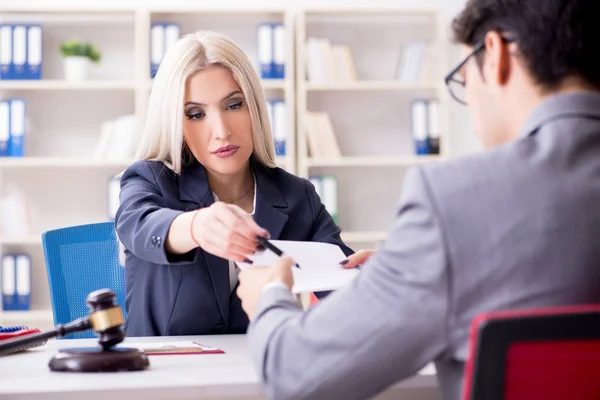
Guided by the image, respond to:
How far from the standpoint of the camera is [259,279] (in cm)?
122

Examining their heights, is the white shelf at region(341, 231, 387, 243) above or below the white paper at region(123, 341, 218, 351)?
above

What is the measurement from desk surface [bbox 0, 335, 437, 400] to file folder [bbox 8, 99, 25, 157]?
337cm

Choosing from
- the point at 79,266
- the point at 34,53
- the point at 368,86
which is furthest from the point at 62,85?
the point at 79,266

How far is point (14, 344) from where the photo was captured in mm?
1402

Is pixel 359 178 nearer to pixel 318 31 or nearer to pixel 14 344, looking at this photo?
pixel 318 31

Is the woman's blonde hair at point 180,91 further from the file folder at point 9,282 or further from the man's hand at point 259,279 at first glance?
the file folder at point 9,282

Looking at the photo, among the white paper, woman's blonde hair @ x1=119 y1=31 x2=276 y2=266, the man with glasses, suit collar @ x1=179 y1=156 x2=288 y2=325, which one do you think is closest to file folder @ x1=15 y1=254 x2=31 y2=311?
woman's blonde hair @ x1=119 y1=31 x2=276 y2=266

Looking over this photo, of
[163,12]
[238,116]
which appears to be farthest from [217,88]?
[163,12]

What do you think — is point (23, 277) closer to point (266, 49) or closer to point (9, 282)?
point (9, 282)

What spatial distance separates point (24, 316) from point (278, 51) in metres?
2.08

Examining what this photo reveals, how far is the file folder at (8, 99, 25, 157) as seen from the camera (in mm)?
4547

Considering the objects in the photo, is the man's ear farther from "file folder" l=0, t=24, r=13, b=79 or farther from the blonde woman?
"file folder" l=0, t=24, r=13, b=79

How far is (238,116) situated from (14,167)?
3224mm

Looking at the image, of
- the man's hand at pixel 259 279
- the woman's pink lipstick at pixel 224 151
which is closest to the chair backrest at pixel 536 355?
the man's hand at pixel 259 279
